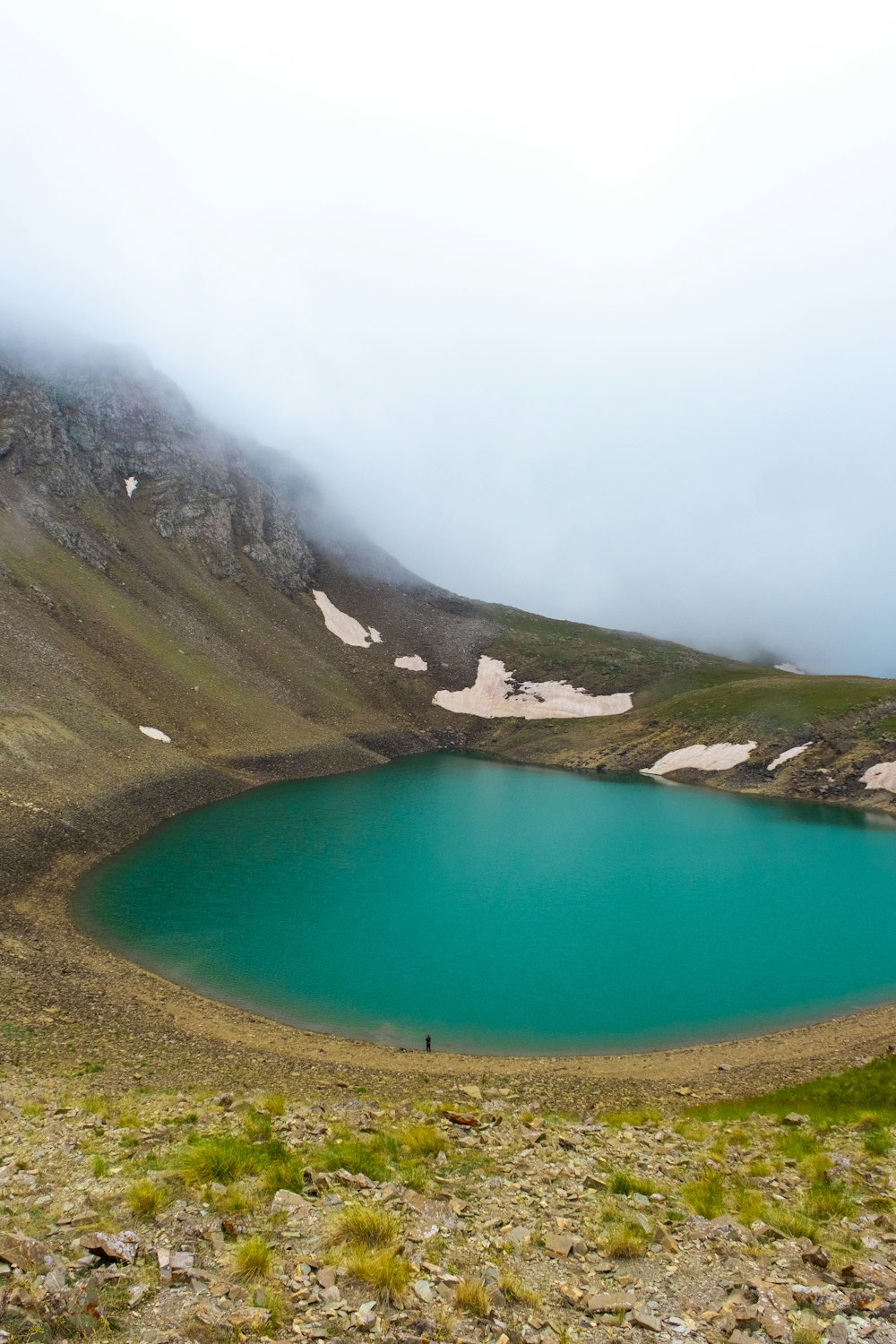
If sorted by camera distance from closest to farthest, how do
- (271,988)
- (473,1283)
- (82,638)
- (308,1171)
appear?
1. (473,1283)
2. (308,1171)
3. (271,988)
4. (82,638)

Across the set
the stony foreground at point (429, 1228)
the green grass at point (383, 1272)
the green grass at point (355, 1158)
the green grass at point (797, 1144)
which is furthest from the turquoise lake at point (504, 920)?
the green grass at point (383, 1272)

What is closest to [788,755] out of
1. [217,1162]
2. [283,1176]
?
[283,1176]

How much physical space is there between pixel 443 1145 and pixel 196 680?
64.8 metres

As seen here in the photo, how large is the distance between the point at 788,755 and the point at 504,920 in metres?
57.8

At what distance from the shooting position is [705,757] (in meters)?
84.4

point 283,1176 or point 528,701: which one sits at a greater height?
point 528,701

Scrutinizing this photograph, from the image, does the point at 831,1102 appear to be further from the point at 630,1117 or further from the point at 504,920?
the point at 504,920

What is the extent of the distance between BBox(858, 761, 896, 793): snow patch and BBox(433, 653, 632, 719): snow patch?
1364 inches

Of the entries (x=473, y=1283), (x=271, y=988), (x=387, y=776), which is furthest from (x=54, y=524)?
(x=473, y=1283)

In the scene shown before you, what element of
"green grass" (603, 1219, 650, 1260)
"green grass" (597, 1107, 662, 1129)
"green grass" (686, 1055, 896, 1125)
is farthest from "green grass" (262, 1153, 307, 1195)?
"green grass" (686, 1055, 896, 1125)

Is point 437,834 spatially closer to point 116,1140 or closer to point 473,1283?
point 116,1140

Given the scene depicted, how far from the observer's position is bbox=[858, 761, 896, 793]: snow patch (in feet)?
233

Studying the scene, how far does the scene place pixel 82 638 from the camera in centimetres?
6656

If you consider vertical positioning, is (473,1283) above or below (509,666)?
below
